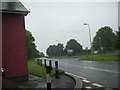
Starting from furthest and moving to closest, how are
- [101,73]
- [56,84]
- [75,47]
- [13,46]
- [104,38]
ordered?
[75,47] → [104,38] → [101,73] → [13,46] → [56,84]

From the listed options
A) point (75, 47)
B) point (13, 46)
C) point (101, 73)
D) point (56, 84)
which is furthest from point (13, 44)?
point (75, 47)

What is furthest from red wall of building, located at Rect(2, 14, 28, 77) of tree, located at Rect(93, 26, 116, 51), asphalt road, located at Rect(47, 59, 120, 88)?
tree, located at Rect(93, 26, 116, 51)

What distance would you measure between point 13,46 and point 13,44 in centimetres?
11

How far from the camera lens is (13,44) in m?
10.0

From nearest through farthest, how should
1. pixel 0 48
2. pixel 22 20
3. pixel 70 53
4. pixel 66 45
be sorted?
pixel 0 48 → pixel 22 20 → pixel 70 53 → pixel 66 45

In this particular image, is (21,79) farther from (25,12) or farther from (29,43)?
(29,43)

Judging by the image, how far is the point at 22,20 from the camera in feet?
34.6

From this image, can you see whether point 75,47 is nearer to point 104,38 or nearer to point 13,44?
point 104,38

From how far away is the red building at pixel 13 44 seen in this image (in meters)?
9.78

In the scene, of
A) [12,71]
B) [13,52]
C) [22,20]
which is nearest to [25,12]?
[22,20]

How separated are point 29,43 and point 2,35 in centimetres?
3625

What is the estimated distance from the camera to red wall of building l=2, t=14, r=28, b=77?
9789 mm

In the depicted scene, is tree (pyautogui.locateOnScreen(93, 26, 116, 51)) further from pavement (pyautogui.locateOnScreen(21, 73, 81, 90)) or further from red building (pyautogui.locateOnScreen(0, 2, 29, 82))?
pavement (pyautogui.locateOnScreen(21, 73, 81, 90))

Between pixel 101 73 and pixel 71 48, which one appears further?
pixel 71 48
